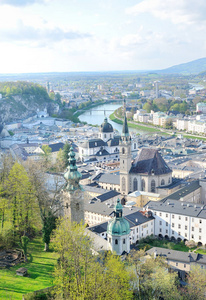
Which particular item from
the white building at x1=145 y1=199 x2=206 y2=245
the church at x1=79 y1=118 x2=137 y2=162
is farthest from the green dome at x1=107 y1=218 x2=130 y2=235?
the church at x1=79 y1=118 x2=137 y2=162

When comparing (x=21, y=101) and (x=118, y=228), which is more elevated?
(x=21, y=101)

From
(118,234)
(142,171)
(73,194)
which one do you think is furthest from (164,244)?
(142,171)

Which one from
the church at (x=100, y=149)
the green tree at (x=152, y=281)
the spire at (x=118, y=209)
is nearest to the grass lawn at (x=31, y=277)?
the green tree at (x=152, y=281)

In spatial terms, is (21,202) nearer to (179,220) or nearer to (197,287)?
(179,220)

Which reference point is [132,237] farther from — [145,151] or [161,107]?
[161,107]

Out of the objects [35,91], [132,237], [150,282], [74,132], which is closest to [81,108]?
[35,91]
